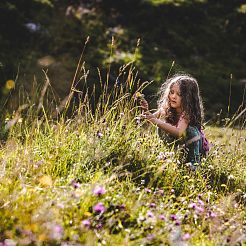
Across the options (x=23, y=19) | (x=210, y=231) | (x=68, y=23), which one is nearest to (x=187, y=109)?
(x=210, y=231)

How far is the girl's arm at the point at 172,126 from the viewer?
434cm

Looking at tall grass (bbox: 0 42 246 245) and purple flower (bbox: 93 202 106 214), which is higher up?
purple flower (bbox: 93 202 106 214)

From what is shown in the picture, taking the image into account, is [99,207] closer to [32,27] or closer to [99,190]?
[99,190]

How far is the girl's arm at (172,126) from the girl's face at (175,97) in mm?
174

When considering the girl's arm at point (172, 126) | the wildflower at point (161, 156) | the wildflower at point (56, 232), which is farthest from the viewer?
the girl's arm at point (172, 126)

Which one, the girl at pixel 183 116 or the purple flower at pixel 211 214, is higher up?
the girl at pixel 183 116

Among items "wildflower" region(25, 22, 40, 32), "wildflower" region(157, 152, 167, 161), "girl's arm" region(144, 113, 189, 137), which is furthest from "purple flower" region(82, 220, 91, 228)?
"wildflower" region(25, 22, 40, 32)

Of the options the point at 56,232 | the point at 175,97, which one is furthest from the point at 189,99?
the point at 56,232

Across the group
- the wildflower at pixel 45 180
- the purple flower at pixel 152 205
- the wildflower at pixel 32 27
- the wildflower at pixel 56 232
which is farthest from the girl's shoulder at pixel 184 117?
the wildflower at pixel 32 27

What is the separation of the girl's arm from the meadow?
0.16 meters

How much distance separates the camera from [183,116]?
458 centimetres

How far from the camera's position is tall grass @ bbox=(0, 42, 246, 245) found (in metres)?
2.85

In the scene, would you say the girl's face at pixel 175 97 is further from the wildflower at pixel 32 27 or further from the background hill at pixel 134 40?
the wildflower at pixel 32 27

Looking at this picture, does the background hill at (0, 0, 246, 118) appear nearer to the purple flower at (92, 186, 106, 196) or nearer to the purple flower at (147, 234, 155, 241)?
the purple flower at (92, 186, 106, 196)
